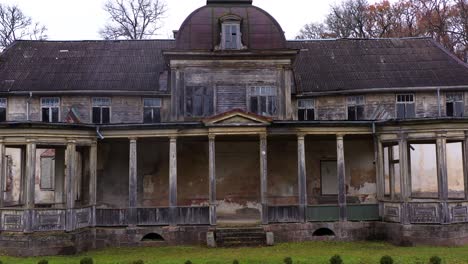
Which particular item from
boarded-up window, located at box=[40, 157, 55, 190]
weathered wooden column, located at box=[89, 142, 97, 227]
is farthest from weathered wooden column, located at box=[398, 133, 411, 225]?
boarded-up window, located at box=[40, 157, 55, 190]

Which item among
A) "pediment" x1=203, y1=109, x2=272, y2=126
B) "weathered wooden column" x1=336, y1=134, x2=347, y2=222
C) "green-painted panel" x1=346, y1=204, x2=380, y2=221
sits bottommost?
"green-painted panel" x1=346, y1=204, x2=380, y2=221

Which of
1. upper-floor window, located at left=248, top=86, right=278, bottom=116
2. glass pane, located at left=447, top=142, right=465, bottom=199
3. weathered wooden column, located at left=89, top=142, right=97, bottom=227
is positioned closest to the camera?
weathered wooden column, located at left=89, top=142, right=97, bottom=227

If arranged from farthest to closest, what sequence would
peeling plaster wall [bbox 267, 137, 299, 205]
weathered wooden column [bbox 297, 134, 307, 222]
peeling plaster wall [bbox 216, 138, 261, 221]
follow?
peeling plaster wall [bbox 267, 137, 299, 205] < peeling plaster wall [bbox 216, 138, 261, 221] < weathered wooden column [bbox 297, 134, 307, 222]

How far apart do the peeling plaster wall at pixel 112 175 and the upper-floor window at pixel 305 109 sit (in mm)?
9283

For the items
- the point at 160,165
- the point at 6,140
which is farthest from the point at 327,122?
the point at 6,140

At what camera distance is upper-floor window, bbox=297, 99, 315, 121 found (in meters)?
28.2

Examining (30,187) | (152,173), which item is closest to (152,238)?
(152,173)

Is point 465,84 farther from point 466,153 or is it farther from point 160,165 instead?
point 160,165

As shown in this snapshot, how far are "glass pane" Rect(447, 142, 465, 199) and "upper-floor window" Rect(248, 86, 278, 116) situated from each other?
1068 centimetres

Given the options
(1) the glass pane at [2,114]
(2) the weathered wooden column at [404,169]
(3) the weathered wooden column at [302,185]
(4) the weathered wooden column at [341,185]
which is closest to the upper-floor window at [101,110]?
(1) the glass pane at [2,114]

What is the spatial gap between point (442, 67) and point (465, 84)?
1776 millimetres

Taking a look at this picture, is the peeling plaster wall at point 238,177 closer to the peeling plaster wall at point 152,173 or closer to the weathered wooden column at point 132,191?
the peeling plaster wall at point 152,173

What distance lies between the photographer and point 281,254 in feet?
60.5

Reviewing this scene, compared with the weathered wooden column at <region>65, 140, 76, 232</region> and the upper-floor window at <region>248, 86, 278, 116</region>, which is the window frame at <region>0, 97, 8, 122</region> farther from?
the upper-floor window at <region>248, 86, 278, 116</region>
